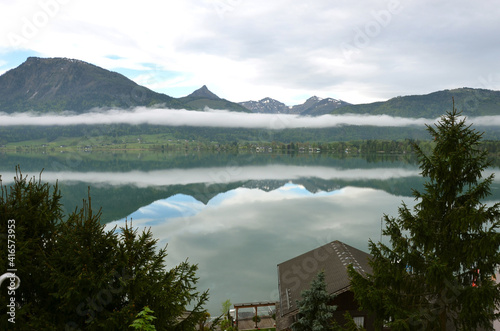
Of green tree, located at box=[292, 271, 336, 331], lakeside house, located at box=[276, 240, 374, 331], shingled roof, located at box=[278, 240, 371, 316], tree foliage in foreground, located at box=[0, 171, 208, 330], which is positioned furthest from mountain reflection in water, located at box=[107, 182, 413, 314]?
tree foliage in foreground, located at box=[0, 171, 208, 330]

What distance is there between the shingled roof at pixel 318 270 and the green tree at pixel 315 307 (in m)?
1.34

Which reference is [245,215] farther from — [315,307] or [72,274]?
[72,274]

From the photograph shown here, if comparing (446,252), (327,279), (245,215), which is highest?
(446,252)

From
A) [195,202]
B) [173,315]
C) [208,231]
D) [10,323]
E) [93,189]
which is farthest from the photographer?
[93,189]

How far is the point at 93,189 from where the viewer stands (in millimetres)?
101562

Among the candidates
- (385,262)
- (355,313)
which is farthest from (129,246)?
(355,313)

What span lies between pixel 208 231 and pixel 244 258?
16.4m

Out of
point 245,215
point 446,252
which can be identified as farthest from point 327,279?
point 245,215

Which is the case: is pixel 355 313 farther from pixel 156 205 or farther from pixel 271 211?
pixel 156 205

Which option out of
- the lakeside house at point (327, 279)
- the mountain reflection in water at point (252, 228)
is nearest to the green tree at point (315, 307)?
the lakeside house at point (327, 279)

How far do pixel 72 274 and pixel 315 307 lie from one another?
12704mm

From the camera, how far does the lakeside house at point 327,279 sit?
1789 centimetres

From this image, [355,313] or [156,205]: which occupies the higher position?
[355,313]

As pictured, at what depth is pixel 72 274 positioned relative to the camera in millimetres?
7680
